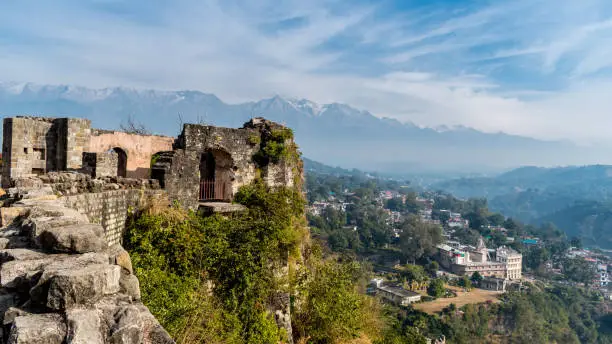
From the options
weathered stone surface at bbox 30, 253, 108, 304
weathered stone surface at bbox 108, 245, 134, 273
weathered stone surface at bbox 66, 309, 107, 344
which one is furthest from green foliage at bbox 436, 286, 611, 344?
weathered stone surface at bbox 66, 309, 107, 344

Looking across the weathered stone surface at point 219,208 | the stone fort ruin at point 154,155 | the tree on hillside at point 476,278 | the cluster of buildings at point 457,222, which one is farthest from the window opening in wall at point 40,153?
the cluster of buildings at point 457,222

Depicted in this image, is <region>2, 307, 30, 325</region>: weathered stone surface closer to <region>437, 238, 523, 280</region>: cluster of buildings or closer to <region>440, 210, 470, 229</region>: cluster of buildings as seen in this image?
<region>437, 238, 523, 280</region>: cluster of buildings

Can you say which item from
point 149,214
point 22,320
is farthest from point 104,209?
point 22,320

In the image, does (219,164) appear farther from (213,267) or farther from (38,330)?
(38,330)

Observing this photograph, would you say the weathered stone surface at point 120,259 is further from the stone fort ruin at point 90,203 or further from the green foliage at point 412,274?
the green foliage at point 412,274

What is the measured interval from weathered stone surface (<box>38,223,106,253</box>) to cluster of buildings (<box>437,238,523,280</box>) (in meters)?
93.6

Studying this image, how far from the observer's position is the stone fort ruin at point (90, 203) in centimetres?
237

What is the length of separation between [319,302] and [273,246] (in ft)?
8.59

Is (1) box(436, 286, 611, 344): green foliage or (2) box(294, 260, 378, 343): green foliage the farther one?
(1) box(436, 286, 611, 344): green foliage

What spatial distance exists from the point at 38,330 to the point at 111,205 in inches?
219

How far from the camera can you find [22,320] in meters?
2.23

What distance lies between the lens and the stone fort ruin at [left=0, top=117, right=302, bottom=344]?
2365 mm

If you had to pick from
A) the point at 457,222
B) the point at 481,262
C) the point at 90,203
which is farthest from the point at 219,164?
the point at 457,222

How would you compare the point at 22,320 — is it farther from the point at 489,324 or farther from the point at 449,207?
the point at 449,207
